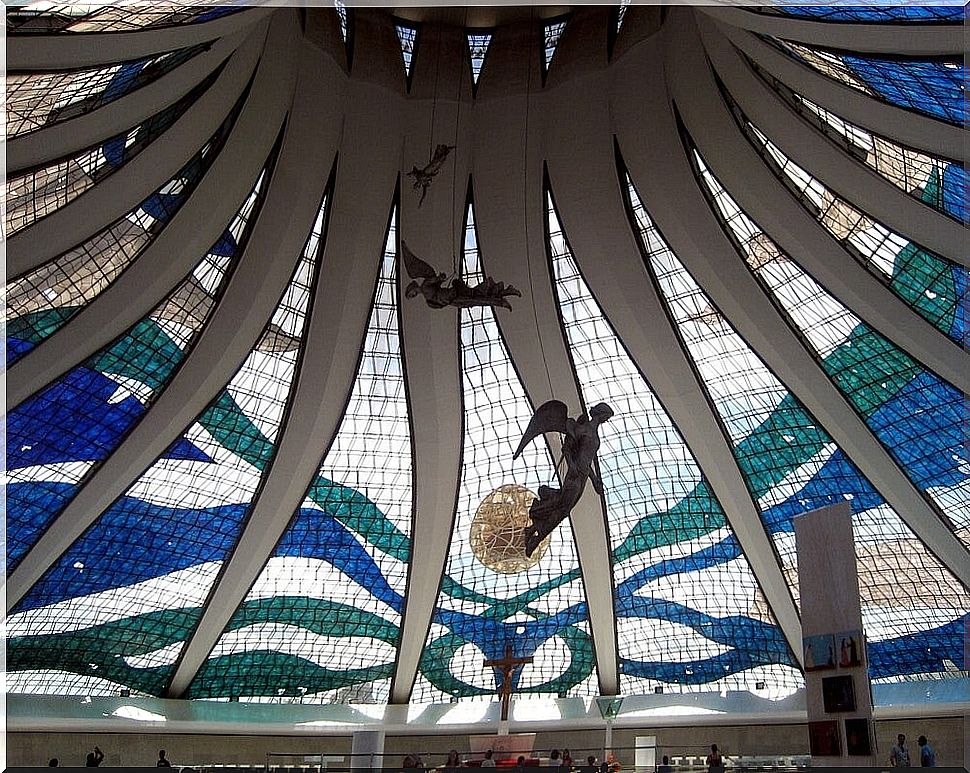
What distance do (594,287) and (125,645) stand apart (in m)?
20.4

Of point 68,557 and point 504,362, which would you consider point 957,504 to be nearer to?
point 504,362

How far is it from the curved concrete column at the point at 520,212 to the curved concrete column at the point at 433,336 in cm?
75

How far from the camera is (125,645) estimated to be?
33938 millimetres

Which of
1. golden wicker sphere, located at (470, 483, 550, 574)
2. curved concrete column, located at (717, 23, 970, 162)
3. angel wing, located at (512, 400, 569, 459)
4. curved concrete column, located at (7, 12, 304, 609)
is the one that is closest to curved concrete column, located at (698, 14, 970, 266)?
curved concrete column, located at (717, 23, 970, 162)

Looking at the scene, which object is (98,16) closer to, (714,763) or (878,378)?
(878,378)

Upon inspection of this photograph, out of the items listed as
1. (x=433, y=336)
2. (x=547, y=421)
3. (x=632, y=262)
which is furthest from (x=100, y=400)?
(x=632, y=262)

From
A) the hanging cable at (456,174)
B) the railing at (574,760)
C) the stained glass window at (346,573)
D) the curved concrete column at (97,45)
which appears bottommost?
the railing at (574,760)

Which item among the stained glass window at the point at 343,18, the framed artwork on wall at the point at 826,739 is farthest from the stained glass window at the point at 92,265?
the framed artwork on wall at the point at 826,739

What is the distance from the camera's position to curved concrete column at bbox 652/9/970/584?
2472 centimetres

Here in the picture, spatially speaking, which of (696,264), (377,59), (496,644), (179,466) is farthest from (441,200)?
(496,644)

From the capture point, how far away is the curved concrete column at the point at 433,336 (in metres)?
26.4

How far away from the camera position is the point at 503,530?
30.2 meters

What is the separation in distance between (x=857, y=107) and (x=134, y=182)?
16328mm

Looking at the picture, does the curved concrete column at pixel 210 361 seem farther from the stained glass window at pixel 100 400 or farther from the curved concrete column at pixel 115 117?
the curved concrete column at pixel 115 117
